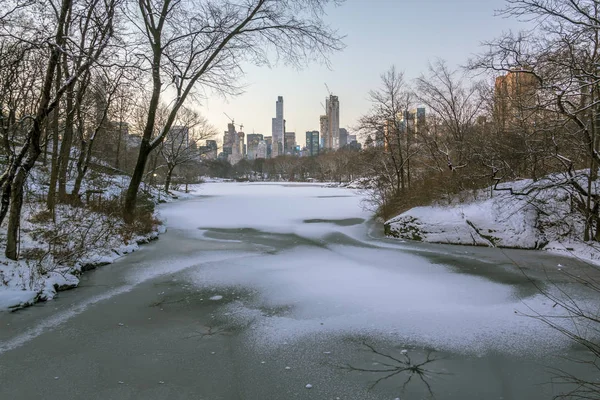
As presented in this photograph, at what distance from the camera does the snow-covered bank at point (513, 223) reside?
1072cm

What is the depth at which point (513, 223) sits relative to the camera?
1141 cm

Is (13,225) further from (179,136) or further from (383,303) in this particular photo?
(179,136)

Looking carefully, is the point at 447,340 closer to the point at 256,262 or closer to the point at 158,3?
the point at 256,262

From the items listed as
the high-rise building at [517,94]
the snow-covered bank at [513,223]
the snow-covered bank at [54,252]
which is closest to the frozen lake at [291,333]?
the snow-covered bank at [54,252]

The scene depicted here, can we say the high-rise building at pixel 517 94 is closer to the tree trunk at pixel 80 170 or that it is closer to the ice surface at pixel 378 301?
the ice surface at pixel 378 301

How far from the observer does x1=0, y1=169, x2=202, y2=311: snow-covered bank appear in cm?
617

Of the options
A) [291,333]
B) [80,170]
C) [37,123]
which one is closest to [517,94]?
[291,333]

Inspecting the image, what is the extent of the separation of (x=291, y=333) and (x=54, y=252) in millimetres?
5890

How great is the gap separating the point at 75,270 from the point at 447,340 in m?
7.36

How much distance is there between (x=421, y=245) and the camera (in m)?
11.7

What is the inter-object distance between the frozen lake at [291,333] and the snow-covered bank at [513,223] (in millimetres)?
1929

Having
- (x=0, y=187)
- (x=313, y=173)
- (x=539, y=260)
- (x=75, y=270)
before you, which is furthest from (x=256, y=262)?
(x=313, y=173)

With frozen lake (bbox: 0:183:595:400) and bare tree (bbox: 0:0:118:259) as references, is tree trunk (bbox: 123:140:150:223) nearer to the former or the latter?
frozen lake (bbox: 0:183:595:400)

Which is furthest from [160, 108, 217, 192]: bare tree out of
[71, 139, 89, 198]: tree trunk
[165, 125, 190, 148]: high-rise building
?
[71, 139, 89, 198]: tree trunk
